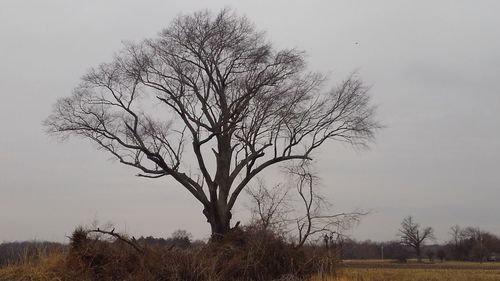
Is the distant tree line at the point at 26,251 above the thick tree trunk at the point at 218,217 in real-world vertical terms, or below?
below

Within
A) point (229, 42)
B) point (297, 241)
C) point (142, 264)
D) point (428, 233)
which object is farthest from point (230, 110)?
point (428, 233)

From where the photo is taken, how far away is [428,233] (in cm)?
11138

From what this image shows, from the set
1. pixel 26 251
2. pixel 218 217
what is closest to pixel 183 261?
pixel 26 251

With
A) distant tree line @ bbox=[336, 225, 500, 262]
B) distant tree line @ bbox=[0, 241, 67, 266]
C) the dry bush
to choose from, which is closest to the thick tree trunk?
the dry bush

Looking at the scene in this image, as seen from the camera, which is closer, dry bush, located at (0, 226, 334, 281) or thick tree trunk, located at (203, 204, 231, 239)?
dry bush, located at (0, 226, 334, 281)

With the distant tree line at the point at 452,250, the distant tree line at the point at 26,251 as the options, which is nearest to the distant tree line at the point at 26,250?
the distant tree line at the point at 26,251

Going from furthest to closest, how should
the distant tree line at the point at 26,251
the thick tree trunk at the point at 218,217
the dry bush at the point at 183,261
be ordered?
the thick tree trunk at the point at 218,217, the distant tree line at the point at 26,251, the dry bush at the point at 183,261

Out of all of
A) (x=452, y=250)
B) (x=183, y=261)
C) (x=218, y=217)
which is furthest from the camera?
(x=452, y=250)

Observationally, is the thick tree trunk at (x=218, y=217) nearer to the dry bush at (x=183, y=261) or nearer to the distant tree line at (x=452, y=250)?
the dry bush at (x=183, y=261)

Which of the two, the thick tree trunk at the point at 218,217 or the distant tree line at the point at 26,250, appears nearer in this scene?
the distant tree line at the point at 26,250

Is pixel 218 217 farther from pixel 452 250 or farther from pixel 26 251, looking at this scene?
pixel 452 250

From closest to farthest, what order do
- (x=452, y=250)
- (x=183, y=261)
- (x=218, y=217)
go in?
(x=183, y=261), (x=218, y=217), (x=452, y=250)

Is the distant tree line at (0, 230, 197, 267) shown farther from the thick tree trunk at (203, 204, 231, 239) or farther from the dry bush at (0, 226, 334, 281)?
the thick tree trunk at (203, 204, 231, 239)

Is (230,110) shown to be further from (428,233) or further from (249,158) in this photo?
(428,233)
